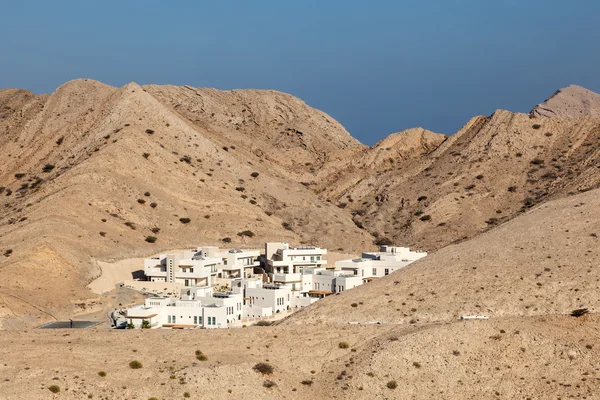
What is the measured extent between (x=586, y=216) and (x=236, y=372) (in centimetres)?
2316

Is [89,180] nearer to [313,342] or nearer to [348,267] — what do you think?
[348,267]

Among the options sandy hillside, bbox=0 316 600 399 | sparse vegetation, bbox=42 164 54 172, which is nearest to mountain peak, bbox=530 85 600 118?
sparse vegetation, bbox=42 164 54 172

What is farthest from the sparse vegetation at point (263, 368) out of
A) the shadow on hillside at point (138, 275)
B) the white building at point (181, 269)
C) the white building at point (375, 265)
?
the shadow on hillside at point (138, 275)

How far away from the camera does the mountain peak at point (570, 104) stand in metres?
121

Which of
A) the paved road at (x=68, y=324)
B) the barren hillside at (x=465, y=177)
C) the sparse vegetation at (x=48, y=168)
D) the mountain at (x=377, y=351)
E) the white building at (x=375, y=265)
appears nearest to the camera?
the mountain at (x=377, y=351)

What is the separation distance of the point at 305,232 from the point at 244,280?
22.0 meters

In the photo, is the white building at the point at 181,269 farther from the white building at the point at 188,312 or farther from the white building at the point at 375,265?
the white building at the point at 188,312

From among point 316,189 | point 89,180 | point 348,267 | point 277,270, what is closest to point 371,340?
point 348,267

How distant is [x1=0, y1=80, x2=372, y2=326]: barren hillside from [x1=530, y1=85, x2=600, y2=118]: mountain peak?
121ft

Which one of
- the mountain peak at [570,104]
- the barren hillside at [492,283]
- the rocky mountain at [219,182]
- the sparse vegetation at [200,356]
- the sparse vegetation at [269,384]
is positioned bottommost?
the sparse vegetation at [269,384]

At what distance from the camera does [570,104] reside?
12312cm

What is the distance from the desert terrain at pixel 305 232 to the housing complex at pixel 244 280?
133 inches

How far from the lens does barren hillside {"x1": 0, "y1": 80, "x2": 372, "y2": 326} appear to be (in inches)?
2447

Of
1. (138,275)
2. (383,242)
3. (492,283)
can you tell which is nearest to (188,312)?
(492,283)
